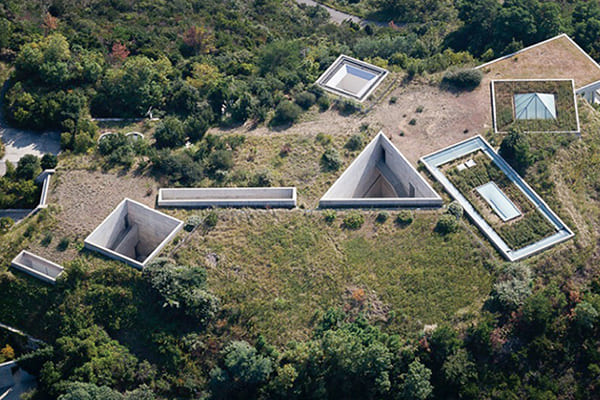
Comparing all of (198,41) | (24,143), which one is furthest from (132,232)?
(198,41)

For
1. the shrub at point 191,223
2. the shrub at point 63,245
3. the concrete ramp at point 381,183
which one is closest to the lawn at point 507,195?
the concrete ramp at point 381,183

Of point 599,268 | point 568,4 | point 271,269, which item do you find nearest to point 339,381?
point 271,269

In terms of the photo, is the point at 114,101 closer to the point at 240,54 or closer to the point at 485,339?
the point at 240,54

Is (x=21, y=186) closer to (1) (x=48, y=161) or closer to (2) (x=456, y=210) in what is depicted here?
(1) (x=48, y=161)

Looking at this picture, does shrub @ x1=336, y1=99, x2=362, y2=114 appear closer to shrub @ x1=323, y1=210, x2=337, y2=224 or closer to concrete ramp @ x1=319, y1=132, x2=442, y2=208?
concrete ramp @ x1=319, y1=132, x2=442, y2=208

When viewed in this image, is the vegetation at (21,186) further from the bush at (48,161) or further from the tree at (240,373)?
the tree at (240,373)

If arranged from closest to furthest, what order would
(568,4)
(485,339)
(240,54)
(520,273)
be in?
(485,339) < (520,273) < (240,54) < (568,4)
